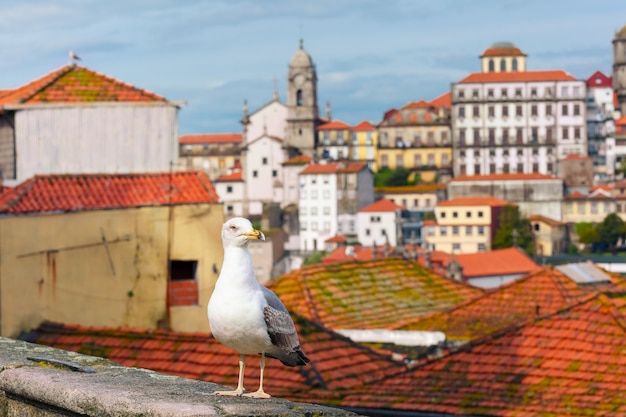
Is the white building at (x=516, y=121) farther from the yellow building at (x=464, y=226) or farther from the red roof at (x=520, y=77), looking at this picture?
the yellow building at (x=464, y=226)

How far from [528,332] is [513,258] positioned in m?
73.1

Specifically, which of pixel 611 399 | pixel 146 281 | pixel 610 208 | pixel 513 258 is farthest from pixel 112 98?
pixel 610 208

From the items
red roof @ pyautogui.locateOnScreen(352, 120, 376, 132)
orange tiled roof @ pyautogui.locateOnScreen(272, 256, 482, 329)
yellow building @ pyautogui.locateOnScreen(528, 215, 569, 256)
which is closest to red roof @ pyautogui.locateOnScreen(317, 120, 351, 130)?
red roof @ pyautogui.locateOnScreen(352, 120, 376, 132)

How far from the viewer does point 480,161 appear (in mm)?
140500

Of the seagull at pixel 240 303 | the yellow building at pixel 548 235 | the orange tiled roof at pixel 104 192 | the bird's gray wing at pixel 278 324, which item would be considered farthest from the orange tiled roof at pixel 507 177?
the seagull at pixel 240 303

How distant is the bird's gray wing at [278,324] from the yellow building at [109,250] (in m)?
12.0

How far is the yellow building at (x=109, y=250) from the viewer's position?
1722 centimetres

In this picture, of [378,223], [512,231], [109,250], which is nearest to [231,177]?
[378,223]

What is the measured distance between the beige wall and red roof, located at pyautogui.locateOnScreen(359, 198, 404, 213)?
9884cm

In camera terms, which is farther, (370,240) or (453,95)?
(453,95)

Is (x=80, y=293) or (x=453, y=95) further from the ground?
(x=453, y=95)

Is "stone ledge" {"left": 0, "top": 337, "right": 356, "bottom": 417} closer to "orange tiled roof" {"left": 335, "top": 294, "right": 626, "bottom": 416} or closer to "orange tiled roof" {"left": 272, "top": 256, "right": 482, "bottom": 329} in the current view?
"orange tiled roof" {"left": 335, "top": 294, "right": 626, "bottom": 416}

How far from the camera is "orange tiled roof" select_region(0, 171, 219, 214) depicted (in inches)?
722

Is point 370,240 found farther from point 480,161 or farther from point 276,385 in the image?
point 276,385
